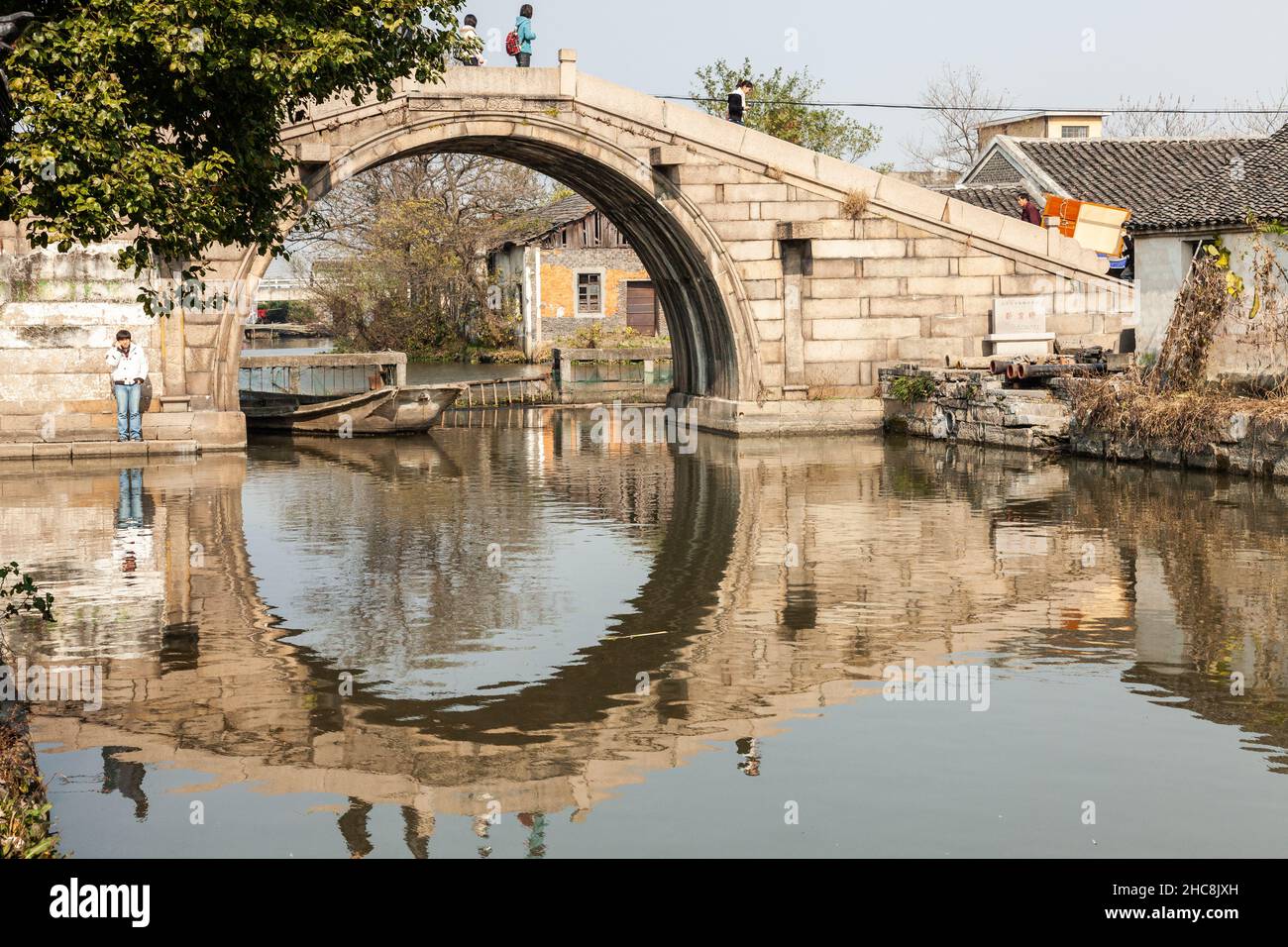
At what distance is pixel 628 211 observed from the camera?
26.1 m

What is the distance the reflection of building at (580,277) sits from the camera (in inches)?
2125

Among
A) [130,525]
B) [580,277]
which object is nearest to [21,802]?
[130,525]

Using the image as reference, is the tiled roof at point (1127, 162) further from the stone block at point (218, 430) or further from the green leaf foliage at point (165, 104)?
the green leaf foliage at point (165, 104)

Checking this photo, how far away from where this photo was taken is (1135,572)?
11.9 metres

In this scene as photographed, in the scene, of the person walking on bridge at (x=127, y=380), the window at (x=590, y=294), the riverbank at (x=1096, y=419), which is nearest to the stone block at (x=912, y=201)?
the riverbank at (x=1096, y=419)

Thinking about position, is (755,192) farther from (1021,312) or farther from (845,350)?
(1021,312)

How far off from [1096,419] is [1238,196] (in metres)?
3.63

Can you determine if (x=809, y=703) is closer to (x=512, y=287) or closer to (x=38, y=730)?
(x=38, y=730)

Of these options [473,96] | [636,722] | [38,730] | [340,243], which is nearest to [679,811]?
[636,722]

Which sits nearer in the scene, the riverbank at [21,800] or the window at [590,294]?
the riverbank at [21,800]

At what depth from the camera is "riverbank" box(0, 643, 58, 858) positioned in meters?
5.77

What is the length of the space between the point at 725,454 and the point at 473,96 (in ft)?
21.6

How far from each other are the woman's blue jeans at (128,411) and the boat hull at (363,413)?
14.4ft
